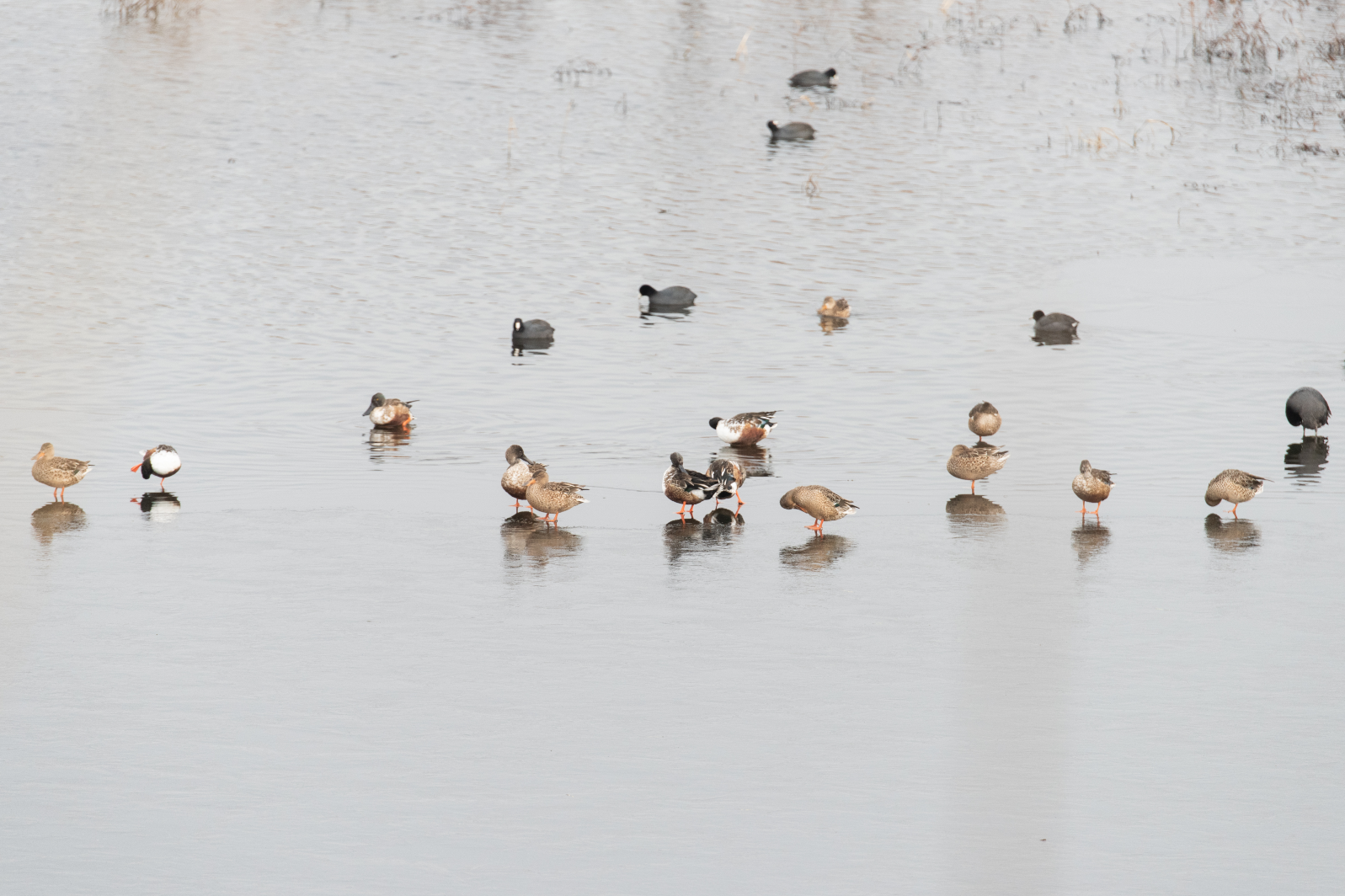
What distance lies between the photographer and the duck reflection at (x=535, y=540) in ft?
40.0

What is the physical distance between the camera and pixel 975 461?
1408cm

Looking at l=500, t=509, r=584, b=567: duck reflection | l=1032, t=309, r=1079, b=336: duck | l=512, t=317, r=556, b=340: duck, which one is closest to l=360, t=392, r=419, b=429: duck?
l=500, t=509, r=584, b=567: duck reflection

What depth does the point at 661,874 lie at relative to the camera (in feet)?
22.9

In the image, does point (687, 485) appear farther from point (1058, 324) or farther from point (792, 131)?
point (792, 131)

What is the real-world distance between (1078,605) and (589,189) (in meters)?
23.4

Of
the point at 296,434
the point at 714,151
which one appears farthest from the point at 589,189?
the point at 296,434

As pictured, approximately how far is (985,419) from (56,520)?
8.53 metres

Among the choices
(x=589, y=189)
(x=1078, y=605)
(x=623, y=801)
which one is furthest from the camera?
(x=589, y=189)

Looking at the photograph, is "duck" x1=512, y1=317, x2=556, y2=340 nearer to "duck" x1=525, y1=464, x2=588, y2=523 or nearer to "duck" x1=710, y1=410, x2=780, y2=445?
"duck" x1=710, y1=410, x2=780, y2=445

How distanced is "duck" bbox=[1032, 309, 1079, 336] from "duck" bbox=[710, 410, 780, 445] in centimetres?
732

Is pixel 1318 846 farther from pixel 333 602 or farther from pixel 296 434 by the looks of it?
pixel 296 434

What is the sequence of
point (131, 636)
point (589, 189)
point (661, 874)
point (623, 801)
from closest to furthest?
point (661, 874) → point (623, 801) → point (131, 636) → point (589, 189)

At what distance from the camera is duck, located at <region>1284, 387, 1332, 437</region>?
650 inches

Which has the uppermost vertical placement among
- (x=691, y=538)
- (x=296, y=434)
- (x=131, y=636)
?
(x=296, y=434)
